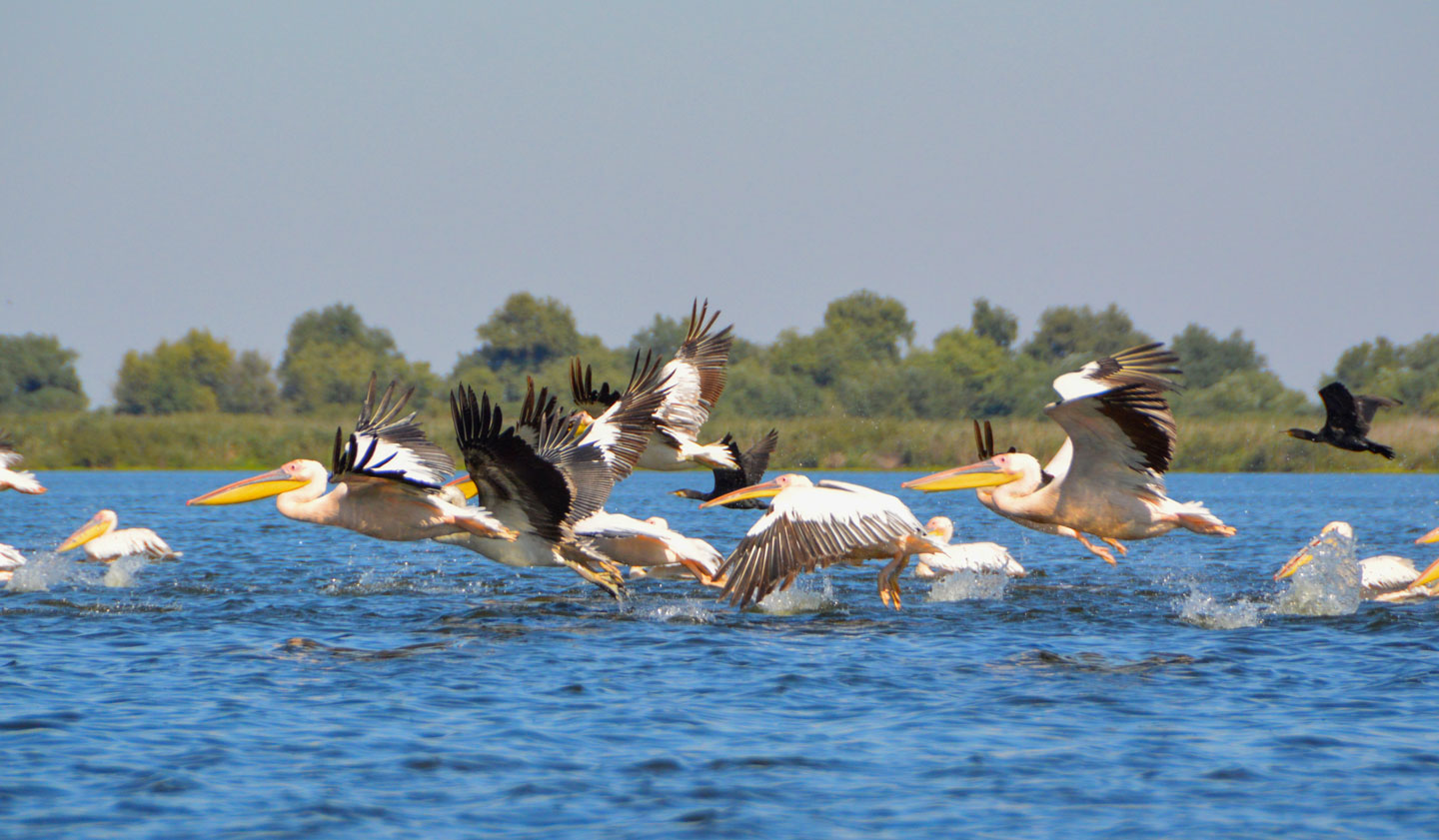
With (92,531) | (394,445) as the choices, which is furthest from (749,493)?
(92,531)

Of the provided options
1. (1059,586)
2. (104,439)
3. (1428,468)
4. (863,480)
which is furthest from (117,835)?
(1428,468)

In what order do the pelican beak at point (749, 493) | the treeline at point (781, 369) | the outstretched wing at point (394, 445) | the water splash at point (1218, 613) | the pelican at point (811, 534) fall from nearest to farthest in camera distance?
1. the pelican at point (811, 534)
2. the water splash at point (1218, 613)
3. the pelican beak at point (749, 493)
4. the outstretched wing at point (394, 445)
5. the treeline at point (781, 369)

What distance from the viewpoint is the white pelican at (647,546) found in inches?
394

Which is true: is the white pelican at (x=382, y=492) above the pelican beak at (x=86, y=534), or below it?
above

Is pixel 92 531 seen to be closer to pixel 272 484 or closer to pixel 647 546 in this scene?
pixel 272 484

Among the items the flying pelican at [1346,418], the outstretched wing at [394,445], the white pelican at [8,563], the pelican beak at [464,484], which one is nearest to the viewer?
the outstretched wing at [394,445]

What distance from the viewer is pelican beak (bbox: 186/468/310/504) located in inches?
379

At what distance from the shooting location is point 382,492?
9.35 metres

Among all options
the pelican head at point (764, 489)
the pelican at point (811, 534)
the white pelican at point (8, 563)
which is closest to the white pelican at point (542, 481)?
the pelican head at point (764, 489)

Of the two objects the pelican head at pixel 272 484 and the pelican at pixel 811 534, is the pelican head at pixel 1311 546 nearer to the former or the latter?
the pelican at pixel 811 534

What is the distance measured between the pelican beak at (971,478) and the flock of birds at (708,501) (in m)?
0.01

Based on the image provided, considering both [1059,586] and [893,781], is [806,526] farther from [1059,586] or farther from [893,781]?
[1059,586]

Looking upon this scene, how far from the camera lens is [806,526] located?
8.11 meters

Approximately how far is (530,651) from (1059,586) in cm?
493
